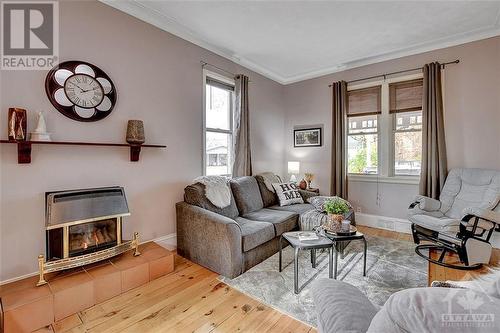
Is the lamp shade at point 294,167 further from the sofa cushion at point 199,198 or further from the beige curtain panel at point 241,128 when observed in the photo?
the sofa cushion at point 199,198

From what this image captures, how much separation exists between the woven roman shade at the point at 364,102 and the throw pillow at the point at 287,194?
1.78 meters

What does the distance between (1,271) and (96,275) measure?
74 centimetres

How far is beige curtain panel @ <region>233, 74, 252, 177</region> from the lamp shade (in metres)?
1.13

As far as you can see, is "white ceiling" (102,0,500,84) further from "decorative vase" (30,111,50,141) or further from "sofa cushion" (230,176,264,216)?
"sofa cushion" (230,176,264,216)

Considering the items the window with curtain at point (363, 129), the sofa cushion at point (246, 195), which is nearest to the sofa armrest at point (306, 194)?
the sofa cushion at point (246, 195)

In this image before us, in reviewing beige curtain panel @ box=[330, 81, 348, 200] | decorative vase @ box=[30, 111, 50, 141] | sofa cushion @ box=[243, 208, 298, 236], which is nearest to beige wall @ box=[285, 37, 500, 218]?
beige curtain panel @ box=[330, 81, 348, 200]

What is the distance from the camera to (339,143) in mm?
4340

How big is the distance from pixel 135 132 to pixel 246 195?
5.48 feet

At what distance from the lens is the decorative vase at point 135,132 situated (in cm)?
264

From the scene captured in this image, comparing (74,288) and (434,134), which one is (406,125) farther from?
(74,288)

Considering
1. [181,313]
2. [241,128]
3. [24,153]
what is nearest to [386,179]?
[241,128]

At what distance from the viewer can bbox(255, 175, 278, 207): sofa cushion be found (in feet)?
12.5

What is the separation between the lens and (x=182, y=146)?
331 cm

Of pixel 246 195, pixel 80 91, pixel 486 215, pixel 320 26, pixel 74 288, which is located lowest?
pixel 74 288
